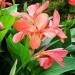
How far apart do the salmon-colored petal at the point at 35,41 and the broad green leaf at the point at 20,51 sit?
136mm

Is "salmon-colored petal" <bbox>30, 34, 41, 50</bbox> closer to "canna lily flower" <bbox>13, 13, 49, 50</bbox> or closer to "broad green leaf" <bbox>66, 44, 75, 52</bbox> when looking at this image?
"canna lily flower" <bbox>13, 13, 49, 50</bbox>

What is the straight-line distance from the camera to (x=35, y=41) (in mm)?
869

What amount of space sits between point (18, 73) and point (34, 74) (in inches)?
2.3

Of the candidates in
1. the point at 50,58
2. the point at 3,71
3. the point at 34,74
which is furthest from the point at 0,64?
the point at 50,58

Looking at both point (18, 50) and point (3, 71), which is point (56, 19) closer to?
point (18, 50)

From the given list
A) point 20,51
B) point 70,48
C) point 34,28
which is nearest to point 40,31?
point 34,28

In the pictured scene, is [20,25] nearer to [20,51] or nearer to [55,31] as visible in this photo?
[55,31]

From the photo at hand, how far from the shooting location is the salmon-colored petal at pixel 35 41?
86 centimetres

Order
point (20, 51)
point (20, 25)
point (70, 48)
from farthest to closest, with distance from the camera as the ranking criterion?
1. point (70, 48)
2. point (20, 51)
3. point (20, 25)

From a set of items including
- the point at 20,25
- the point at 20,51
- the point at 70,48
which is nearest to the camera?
the point at 20,25

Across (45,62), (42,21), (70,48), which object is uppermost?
(42,21)

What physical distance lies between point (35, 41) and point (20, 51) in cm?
20

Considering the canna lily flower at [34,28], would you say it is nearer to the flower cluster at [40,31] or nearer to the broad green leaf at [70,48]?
the flower cluster at [40,31]

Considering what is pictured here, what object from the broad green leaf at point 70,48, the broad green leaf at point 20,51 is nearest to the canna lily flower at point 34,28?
the broad green leaf at point 20,51
